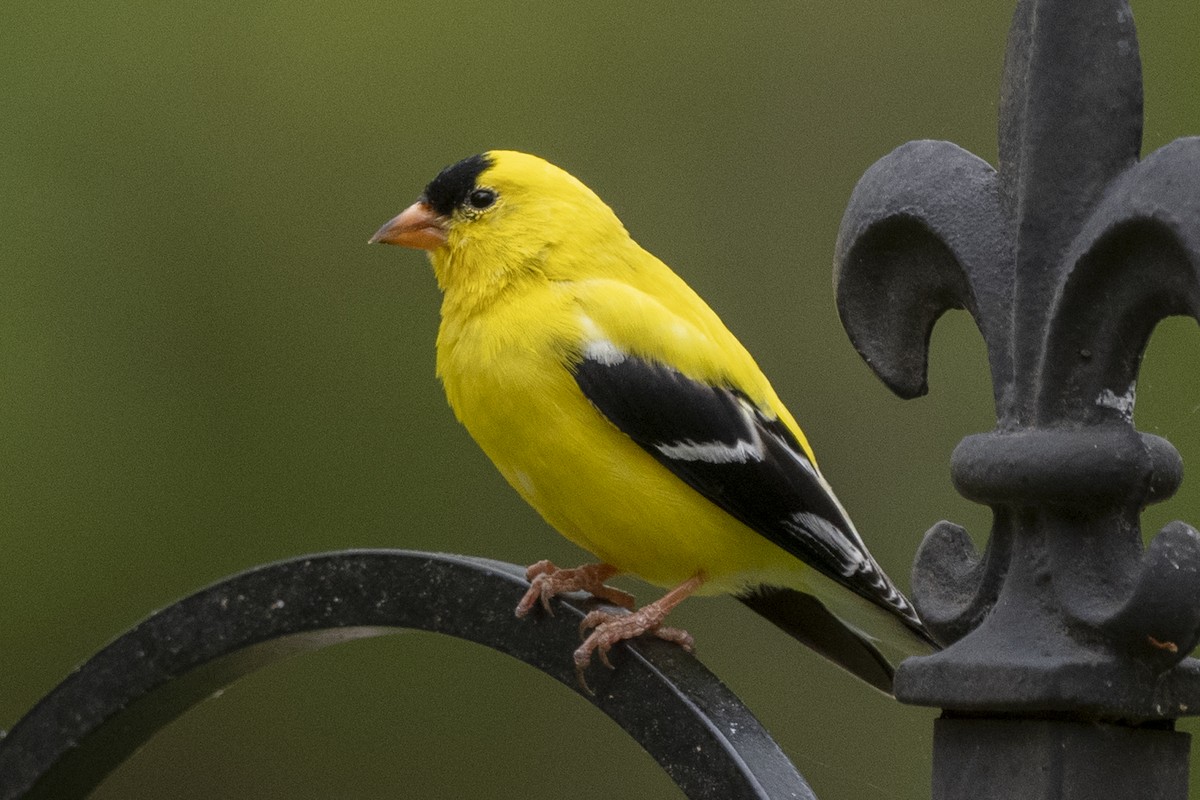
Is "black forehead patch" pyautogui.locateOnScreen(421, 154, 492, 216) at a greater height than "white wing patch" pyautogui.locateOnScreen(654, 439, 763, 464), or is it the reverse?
"black forehead patch" pyautogui.locateOnScreen(421, 154, 492, 216)

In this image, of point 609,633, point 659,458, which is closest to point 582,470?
point 659,458

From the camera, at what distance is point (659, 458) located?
2262 mm

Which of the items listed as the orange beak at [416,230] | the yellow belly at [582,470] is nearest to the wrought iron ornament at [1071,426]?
the yellow belly at [582,470]

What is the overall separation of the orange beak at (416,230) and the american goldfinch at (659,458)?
25cm

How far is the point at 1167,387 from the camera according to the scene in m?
3.82

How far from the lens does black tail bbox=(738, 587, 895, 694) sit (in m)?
2.12

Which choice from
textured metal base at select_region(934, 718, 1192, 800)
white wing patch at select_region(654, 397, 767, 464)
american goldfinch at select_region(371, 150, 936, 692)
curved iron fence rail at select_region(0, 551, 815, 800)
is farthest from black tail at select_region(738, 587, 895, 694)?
textured metal base at select_region(934, 718, 1192, 800)

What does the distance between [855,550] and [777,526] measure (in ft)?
0.34

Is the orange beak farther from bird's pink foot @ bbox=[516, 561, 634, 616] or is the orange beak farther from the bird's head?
bird's pink foot @ bbox=[516, 561, 634, 616]

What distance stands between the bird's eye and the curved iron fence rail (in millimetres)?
1261

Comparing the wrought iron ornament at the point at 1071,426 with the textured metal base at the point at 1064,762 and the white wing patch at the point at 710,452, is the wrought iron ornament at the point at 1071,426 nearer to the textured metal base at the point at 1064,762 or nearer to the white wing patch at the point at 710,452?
the textured metal base at the point at 1064,762

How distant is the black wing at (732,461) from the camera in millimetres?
2189

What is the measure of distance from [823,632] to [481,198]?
1.02 metres

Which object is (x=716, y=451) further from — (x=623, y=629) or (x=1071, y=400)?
(x=1071, y=400)
